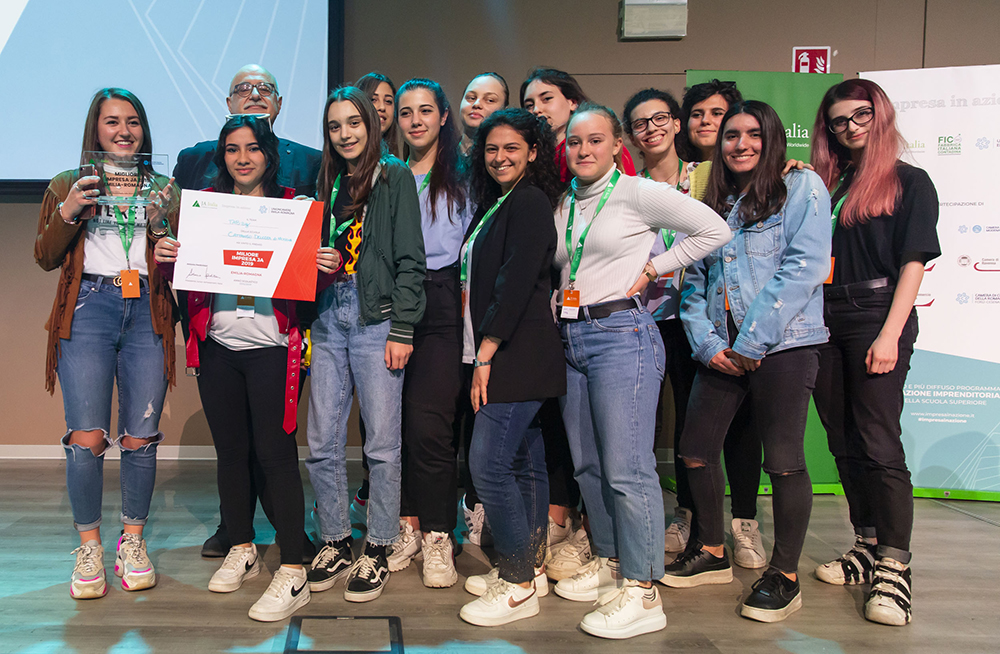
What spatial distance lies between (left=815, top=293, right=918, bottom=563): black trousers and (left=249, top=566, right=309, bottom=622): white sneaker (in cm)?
194

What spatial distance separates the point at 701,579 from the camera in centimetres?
245

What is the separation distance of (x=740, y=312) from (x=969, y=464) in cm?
248

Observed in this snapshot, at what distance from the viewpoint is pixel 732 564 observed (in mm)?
2674

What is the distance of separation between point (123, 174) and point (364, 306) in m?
0.94

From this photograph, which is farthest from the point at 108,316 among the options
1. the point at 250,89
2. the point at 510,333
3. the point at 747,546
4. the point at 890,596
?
the point at 890,596

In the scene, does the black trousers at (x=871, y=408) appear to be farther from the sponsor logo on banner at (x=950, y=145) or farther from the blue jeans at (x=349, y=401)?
the sponsor logo on banner at (x=950, y=145)

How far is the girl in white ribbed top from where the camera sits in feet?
6.75

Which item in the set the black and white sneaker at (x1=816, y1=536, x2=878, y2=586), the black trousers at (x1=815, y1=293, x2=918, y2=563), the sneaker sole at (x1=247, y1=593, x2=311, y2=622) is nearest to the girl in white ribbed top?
the black trousers at (x1=815, y1=293, x2=918, y2=563)

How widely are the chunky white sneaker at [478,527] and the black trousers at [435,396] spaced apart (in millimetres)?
371

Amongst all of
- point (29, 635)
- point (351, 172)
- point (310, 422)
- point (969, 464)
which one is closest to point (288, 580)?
point (310, 422)

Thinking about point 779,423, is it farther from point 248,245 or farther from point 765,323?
point 248,245

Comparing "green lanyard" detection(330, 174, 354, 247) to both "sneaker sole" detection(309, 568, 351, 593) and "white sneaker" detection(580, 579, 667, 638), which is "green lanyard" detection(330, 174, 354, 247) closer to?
"sneaker sole" detection(309, 568, 351, 593)

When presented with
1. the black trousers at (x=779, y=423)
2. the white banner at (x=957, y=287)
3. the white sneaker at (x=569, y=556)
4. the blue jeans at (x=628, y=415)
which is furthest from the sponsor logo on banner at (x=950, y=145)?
the white sneaker at (x=569, y=556)

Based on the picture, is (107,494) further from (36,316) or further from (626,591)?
(626,591)
